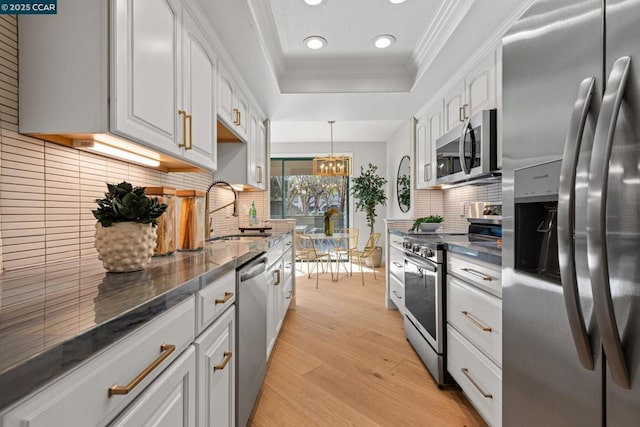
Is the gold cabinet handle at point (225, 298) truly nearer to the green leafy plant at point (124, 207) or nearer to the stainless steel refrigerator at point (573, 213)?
the green leafy plant at point (124, 207)

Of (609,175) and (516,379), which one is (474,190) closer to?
(516,379)

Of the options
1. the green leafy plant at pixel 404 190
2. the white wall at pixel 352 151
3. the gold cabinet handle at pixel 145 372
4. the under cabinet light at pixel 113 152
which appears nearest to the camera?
the gold cabinet handle at pixel 145 372

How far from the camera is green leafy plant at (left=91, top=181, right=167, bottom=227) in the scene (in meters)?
1.04

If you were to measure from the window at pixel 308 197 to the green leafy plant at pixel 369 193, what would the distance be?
0.47 metres

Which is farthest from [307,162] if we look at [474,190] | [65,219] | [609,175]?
[609,175]

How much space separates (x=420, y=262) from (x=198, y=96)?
71.2 inches

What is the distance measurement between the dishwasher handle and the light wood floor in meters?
0.75

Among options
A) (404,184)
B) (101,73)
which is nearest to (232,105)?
(101,73)

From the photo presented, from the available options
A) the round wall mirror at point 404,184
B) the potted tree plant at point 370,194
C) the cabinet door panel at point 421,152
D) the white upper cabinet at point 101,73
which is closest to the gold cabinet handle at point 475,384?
the white upper cabinet at point 101,73

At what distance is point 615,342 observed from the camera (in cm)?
69

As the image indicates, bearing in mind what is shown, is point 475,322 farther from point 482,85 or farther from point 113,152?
point 113,152

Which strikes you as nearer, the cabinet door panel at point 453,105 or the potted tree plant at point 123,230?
the potted tree plant at point 123,230

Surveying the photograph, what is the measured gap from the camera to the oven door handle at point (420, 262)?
2023 mm

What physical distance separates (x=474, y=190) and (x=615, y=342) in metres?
2.41
